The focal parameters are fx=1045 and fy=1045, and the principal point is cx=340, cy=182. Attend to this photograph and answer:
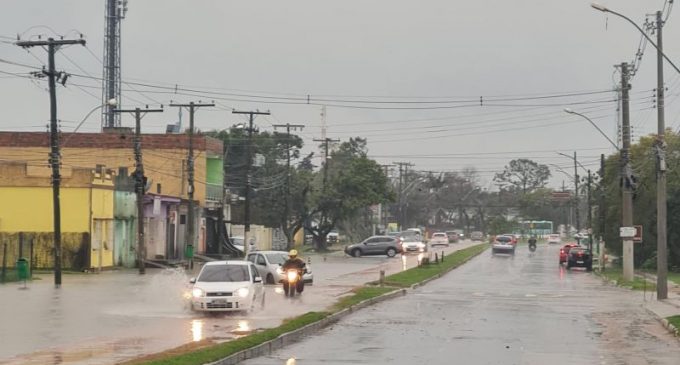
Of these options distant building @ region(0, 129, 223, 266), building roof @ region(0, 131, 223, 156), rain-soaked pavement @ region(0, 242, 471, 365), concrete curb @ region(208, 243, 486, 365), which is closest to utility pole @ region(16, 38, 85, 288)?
rain-soaked pavement @ region(0, 242, 471, 365)

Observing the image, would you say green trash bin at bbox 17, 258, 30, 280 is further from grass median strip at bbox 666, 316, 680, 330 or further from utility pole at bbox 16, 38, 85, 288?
grass median strip at bbox 666, 316, 680, 330

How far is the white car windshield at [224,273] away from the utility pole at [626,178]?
68.9 ft

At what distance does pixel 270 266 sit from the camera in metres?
42.1

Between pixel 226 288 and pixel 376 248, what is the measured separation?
5314 cm

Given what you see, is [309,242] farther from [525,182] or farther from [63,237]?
[525,182]

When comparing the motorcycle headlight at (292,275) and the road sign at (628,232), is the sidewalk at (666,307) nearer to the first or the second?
the road sign at (628,232)

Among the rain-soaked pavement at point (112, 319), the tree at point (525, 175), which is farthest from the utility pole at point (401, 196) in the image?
the rain-soaked pavement at point (112, 319)

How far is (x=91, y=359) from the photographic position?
53.6 ft

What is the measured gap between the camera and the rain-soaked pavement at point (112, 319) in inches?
704

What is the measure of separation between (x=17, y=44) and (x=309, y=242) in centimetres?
7352

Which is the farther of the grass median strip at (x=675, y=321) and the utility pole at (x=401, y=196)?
the utility pole at (x=401, y=196)

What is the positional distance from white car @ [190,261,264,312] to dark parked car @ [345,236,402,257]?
168 ft

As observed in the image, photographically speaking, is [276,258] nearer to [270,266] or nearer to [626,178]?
[270,266]

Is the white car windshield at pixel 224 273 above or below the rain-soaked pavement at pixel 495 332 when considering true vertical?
above
